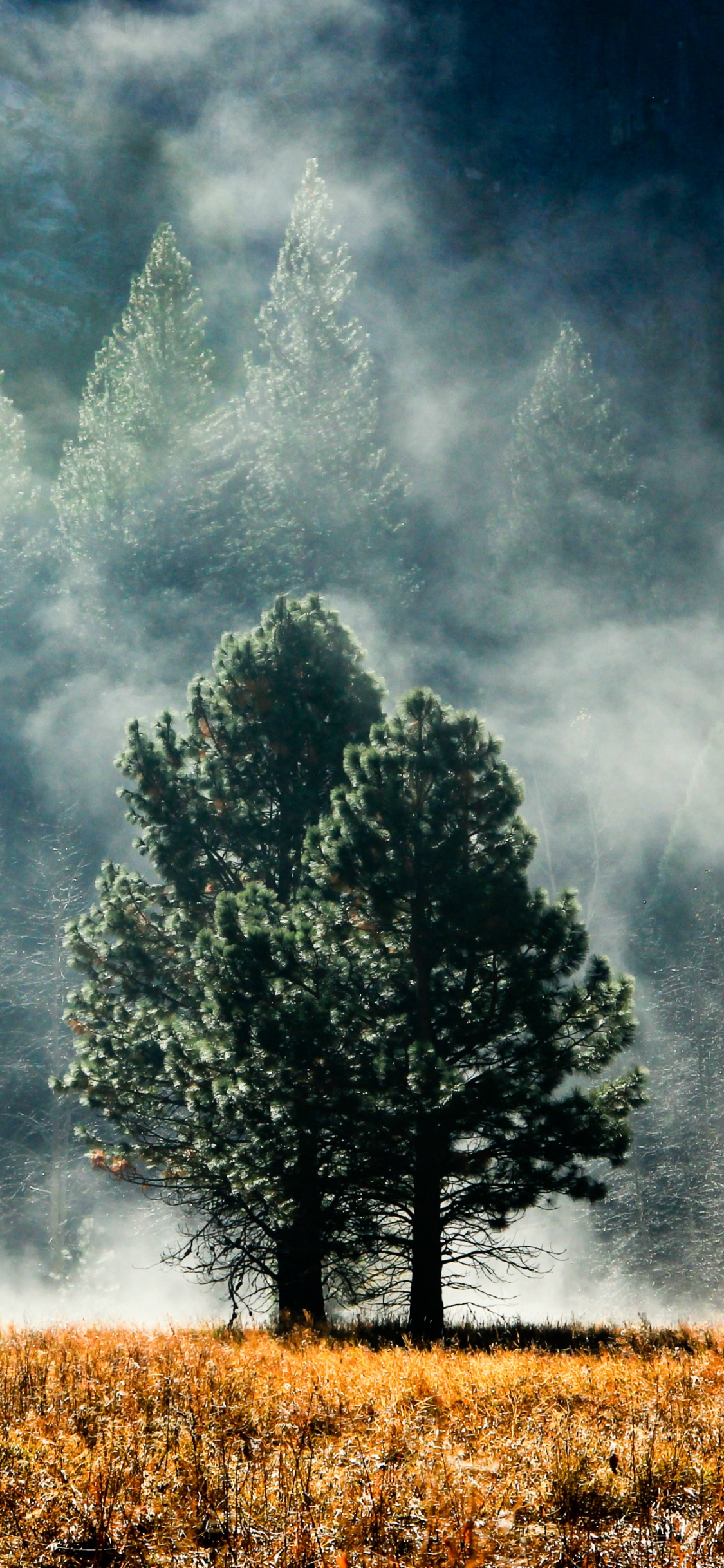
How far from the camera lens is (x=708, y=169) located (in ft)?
391

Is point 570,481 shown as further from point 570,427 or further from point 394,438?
point 394,438

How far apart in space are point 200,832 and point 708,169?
136426mm

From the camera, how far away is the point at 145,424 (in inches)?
2203

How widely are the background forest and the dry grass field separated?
31517mm

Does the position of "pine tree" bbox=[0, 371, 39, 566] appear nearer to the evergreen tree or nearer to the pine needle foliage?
the pine needle foliage

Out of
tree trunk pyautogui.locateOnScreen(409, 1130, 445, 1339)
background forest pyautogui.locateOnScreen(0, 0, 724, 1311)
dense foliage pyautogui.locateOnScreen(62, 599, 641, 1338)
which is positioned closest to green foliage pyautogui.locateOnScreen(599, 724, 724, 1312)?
background forest pyautogui.locateOnScreen(0, 0, 724, 1311)

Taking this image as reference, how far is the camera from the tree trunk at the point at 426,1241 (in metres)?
11.7

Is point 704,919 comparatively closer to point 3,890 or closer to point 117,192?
point 3,890

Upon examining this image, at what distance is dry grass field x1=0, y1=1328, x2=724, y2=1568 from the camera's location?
318cm

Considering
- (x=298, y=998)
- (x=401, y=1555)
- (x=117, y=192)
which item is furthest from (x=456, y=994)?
(x=117, y=192)

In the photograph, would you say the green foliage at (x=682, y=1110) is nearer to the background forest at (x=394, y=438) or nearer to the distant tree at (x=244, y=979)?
the background forest at (x=394, y=438)

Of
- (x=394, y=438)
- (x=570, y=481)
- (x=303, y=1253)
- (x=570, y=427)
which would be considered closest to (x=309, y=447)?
(x=570, y=427)

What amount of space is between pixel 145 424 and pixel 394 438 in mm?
38719

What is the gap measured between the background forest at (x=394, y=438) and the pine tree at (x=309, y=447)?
Answer: 9.6 inches
